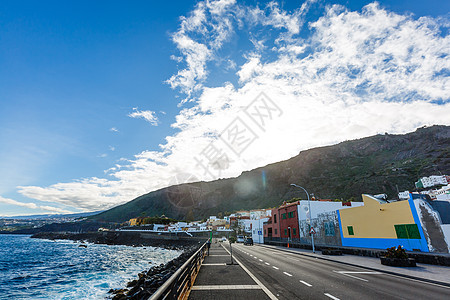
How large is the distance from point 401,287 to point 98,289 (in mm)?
23408

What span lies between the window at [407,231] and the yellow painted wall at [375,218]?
0.34 metres

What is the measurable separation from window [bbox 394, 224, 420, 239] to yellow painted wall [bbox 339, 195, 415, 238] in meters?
0.34

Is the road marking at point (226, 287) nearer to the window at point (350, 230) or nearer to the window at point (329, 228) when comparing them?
the window at point (350, 230)

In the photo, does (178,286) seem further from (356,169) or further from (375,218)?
(356,169)

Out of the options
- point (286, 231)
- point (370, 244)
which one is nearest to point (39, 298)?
point (370, 244)

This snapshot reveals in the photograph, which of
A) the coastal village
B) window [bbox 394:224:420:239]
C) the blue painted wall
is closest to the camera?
the coastal village

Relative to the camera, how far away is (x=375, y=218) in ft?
81.9

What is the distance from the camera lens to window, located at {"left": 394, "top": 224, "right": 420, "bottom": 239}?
20.1 metres

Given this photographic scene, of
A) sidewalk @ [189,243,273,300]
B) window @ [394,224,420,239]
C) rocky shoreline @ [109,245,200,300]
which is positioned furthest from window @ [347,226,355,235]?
sidewalk @ [189,243,273,300]

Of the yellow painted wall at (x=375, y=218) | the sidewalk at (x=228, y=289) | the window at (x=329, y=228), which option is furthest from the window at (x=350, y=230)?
the sidewalk at (x=228, y=289)

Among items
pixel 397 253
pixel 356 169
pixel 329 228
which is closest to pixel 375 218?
pixel 329 228

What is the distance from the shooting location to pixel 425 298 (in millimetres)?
7867

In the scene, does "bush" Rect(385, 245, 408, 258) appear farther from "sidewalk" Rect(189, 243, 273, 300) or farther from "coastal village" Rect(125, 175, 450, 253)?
"sidewalk" Rect(189, 243, 273, 300)

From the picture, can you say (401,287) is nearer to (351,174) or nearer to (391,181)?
(391,181)
